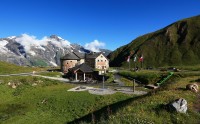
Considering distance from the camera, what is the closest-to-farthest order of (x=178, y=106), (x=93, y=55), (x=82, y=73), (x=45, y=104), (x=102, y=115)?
(x=178, y=106) < (x=102, y=115) < (x=45, y=104) < (x=82, y=73) < (x=93, y=55)

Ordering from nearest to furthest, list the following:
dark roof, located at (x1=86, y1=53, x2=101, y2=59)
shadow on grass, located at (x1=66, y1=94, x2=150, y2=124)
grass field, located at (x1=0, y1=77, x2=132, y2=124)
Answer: shadow on grass, located at (x1=66, y1=94, x2=150, y2=124)
grass field, located at (x1=0, y1=77, x2=132, y2=124)
dark roof, located at (x1=86, y1=53, x2=101, y2=59)

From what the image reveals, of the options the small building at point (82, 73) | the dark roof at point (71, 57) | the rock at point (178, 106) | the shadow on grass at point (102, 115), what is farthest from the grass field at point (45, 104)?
the dark roof at point (71, 57)

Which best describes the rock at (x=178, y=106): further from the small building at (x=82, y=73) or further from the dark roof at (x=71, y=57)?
the dark roof at (x=71, y=57)

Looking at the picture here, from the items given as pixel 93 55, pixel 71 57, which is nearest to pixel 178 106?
pixel 71 57

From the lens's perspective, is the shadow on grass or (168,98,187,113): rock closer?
(168,98,187,113): rock

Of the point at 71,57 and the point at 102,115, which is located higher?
the point at 71,57

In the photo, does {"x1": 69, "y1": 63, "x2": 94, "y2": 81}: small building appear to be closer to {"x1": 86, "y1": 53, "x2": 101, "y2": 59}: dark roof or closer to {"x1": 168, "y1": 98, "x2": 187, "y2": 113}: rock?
{"x1": 86, "y1": 53, "x2": 101, "y2": 59}: dark roof

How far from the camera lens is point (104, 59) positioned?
139375 millimetres

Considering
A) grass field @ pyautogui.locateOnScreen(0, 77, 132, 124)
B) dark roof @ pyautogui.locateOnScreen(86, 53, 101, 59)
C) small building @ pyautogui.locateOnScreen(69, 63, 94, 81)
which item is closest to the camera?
grass field @ pyautogui.locateOnScreen(0, 77, 132, 124)

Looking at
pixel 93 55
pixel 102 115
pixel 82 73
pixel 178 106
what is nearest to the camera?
pixel 178 106

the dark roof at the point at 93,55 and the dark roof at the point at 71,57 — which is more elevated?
the dark roof at the point at 93,55

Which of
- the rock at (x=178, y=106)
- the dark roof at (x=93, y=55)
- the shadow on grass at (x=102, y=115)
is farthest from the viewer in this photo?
the dark roof at (x=93, y=55)

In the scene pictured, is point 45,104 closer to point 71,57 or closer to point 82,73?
point 82,73

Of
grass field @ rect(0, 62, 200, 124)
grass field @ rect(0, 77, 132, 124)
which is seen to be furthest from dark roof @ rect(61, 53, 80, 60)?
grass field @ rect(0, 77, 132, 124)
